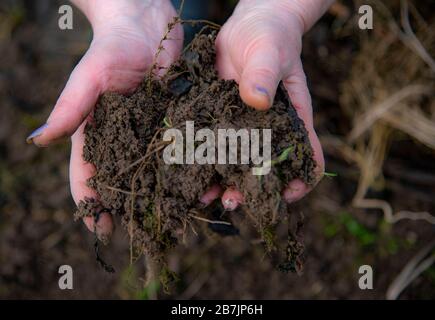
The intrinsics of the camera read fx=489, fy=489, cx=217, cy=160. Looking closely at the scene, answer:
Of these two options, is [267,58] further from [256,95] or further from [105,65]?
[105,65]

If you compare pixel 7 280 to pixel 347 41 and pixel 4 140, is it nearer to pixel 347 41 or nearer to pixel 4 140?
pixel 4 140

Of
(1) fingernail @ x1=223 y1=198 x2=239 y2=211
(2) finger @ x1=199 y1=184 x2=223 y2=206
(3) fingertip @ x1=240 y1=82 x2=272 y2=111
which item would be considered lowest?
(1) fingernail @ x1=223 y1=198 x2=239 y2=211

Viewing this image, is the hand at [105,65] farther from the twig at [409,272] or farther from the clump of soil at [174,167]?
the twig at [409,272]

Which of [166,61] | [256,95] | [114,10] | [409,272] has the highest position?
[114,10]

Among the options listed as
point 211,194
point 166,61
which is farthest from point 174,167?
point 166,61

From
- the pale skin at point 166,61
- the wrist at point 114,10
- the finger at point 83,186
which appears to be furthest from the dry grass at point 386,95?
the finger at point 83,186

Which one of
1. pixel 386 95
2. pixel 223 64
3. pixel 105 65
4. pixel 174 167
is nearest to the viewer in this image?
pixel 174 167

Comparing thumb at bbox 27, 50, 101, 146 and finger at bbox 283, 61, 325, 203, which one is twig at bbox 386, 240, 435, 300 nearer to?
finger at bbox 283, 61, 325, 203

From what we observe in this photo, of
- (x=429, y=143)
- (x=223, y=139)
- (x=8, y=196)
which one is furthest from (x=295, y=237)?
(x=8, y=196)

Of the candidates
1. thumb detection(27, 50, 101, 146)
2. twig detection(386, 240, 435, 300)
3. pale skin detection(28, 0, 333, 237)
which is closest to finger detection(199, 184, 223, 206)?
pale skin detection(28, 0, 333, 237)
